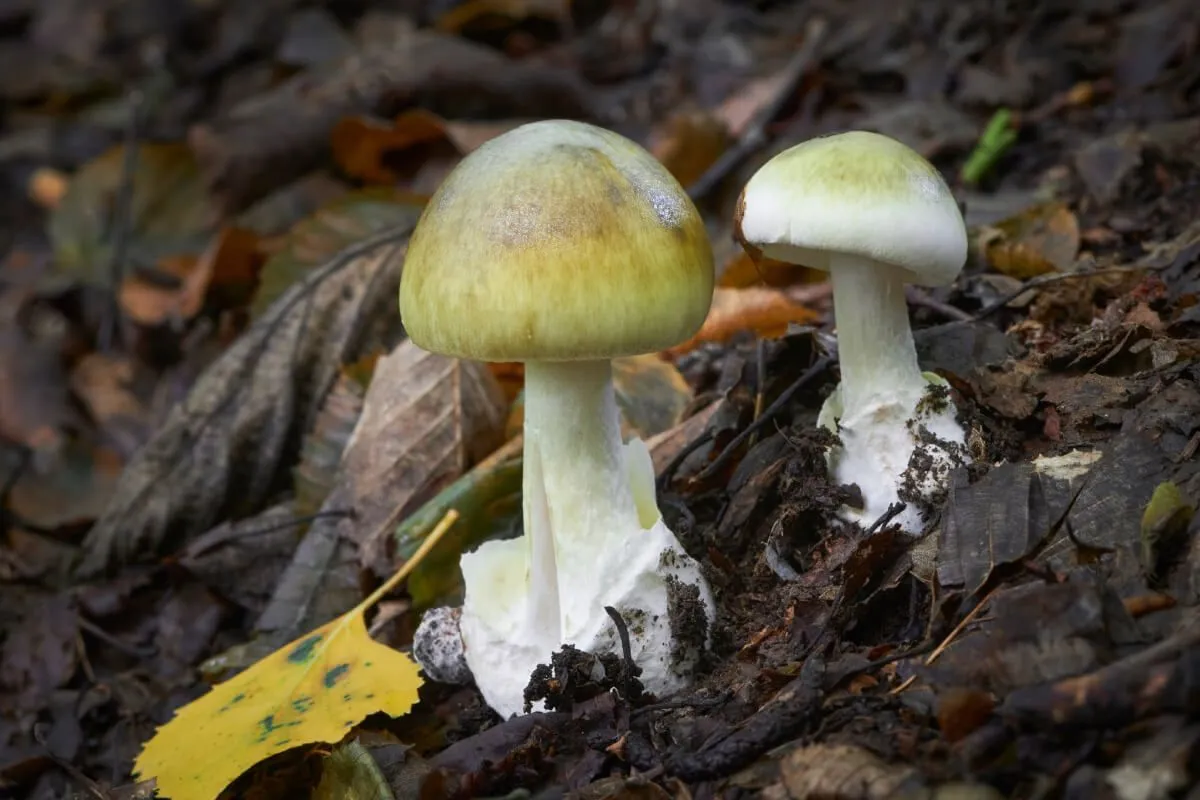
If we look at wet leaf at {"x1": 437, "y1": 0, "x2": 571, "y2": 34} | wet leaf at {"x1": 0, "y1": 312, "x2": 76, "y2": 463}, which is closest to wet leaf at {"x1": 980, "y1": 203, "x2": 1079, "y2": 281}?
wet leaf at {"x1": 0, "y1": 312, "x2": 76, "y2": 463}

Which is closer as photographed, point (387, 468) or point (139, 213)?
point (387, 468)

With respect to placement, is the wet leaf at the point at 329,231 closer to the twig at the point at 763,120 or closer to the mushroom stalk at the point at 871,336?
the twig at the point at 763,120

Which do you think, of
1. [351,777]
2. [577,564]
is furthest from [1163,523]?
[351,777]

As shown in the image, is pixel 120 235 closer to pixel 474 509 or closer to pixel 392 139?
pixel 392 139

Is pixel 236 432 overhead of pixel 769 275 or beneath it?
beneath

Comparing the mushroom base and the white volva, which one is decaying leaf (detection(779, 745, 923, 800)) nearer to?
the white volva

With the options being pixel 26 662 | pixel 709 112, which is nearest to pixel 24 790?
pixel 26 662

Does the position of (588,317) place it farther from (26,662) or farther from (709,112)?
(709,112)

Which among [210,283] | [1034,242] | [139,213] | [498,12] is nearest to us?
[1034,242]
